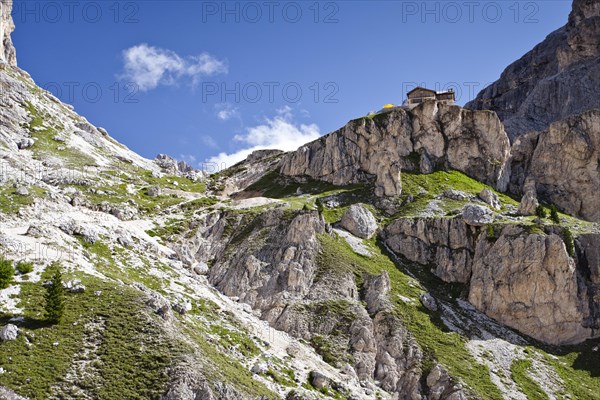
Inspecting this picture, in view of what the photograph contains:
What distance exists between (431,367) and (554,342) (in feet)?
78.5

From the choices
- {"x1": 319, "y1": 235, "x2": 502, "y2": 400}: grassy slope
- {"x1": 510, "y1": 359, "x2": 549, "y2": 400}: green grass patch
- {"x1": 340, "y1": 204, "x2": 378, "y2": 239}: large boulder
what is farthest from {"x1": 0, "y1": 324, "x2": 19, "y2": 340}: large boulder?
{"x1": 340, "y1": 204, "x2": 378, "y2": 239}: large boulder

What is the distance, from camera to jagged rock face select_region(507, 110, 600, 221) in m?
122

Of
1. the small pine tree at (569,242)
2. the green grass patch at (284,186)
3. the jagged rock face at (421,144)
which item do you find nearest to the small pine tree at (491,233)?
the small pine tree at (569,242)

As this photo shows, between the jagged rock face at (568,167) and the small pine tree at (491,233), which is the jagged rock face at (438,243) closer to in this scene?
the small pine tree at (491,233)

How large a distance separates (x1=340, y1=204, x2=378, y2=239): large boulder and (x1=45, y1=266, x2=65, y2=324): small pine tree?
5734cm

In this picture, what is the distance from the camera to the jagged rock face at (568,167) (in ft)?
402

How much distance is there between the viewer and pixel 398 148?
126m

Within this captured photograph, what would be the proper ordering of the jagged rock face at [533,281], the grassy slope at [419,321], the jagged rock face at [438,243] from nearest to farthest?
the grassy slope at [419,321] → the jagged rock face at [533,281] → the jagged rock face at [438,243]

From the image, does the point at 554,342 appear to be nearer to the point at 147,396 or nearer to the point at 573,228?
the point at 573,228

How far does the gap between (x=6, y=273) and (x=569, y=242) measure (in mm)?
79659

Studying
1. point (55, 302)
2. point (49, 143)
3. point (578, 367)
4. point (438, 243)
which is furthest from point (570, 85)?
point (55, 302)

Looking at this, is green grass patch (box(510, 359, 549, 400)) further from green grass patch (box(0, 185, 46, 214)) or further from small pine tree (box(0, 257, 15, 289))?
green grass patch (box(0, 185, 46, 214))

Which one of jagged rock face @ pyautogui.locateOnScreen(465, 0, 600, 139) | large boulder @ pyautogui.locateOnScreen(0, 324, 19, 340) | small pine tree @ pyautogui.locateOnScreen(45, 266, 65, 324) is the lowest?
large boulder @ pyautogui.locateOnScreen(0, 324, 19, 340)

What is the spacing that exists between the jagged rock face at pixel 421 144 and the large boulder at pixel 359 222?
2040cm
